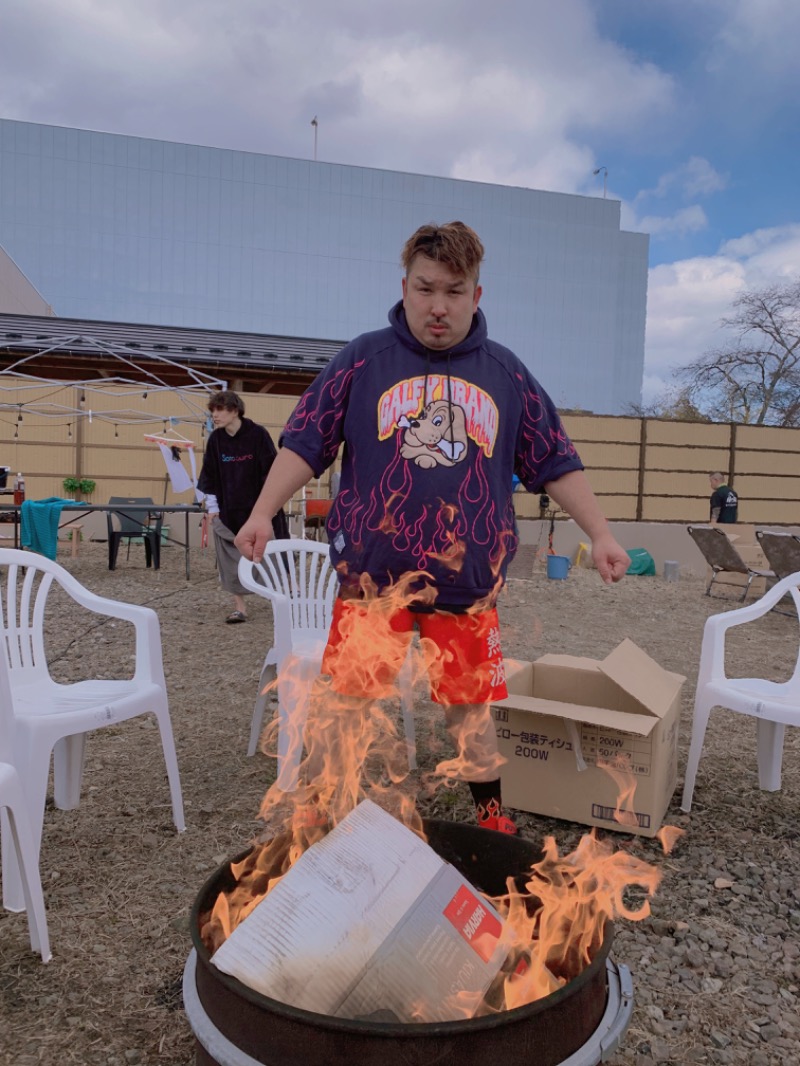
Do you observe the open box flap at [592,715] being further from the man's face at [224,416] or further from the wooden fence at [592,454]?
the wooden fence at [592,454]

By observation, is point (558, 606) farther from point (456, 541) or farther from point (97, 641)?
point (456, 541)

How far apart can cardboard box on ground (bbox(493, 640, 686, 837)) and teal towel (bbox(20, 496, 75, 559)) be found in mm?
7431

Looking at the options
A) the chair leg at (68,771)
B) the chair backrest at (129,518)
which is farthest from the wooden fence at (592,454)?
Answer: the chair leg at (68,771)

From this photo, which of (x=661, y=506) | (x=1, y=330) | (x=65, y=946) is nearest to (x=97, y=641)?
(x=65, y=946)

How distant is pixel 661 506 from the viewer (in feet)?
51.6

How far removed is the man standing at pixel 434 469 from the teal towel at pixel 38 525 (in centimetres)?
765

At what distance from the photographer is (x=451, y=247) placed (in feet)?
6.07

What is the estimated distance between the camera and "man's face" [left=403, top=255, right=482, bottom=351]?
1.89 metres

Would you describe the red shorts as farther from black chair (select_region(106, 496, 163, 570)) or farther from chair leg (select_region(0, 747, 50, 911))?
black chair (select_region(106, 496, 163, 570))

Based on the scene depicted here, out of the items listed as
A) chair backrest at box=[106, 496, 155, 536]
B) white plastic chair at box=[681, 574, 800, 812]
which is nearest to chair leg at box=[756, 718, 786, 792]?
white plastic chair at box=[681, 574, 800, 812]

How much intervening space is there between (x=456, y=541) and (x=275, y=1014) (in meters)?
1.10

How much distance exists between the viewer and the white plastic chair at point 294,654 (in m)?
2.70

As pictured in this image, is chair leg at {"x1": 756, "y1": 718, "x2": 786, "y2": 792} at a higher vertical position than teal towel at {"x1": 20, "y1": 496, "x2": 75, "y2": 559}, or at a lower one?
lower

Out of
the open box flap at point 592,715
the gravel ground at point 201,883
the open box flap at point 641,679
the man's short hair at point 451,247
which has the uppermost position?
the man's short hair at point 451,247
